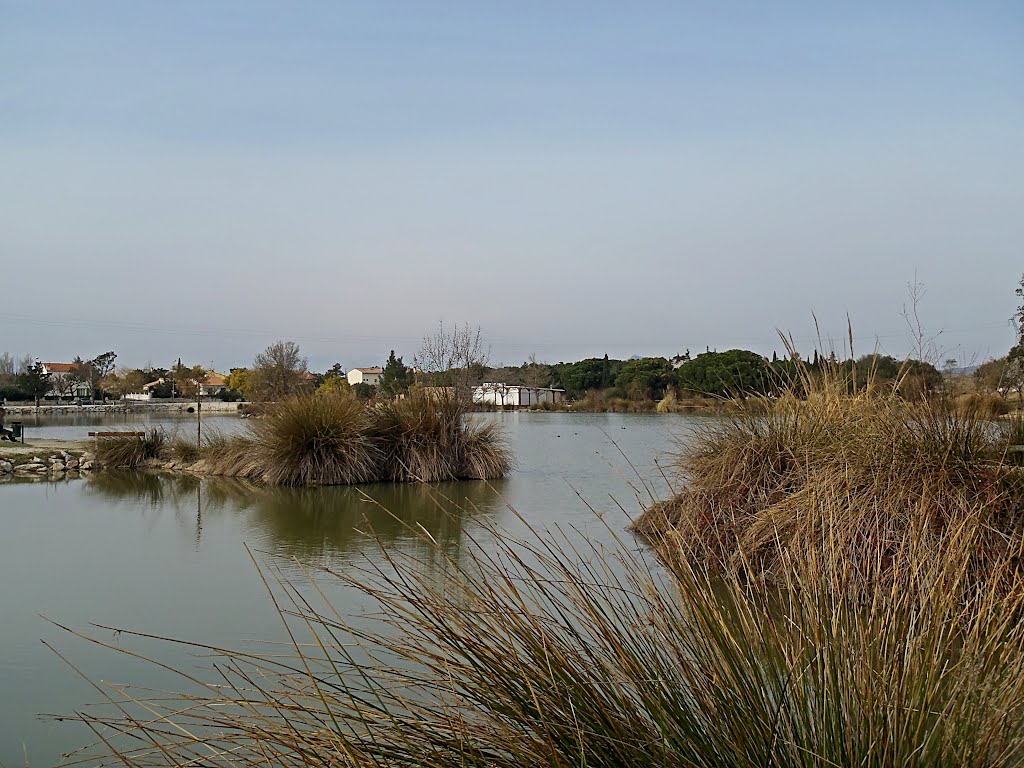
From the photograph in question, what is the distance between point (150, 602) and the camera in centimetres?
524

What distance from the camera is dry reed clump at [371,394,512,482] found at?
1191 centimetres

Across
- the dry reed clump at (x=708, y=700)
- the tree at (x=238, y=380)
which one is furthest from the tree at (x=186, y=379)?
the dry reed clump at (x=708, y=700)

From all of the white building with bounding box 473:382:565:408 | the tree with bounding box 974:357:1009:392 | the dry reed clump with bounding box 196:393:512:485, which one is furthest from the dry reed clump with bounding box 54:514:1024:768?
the white building with bounding box 473:382:565:408

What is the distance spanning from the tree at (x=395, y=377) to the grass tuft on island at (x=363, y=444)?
2.67 feet

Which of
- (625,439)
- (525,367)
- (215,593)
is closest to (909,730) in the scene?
(215,593)

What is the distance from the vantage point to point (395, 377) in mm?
20453

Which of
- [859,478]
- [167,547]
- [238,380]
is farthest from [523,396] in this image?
[859,478]

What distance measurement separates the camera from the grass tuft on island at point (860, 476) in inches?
176

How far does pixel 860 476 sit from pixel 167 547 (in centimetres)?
528

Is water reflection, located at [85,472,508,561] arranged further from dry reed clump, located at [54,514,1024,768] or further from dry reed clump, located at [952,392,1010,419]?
dry reed clump, located at [54,514,1024,768]

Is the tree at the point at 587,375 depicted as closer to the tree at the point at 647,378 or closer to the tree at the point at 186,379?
the tree at the point at 647,378

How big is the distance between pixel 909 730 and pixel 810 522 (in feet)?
2.43

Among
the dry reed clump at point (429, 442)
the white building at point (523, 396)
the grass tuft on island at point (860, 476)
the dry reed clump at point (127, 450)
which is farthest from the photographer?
the white building at point (523, 396)

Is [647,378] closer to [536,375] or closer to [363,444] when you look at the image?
[536,375]
